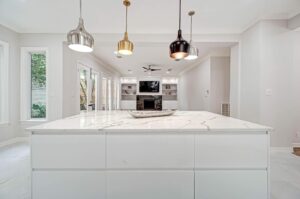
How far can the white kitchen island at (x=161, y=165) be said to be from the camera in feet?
4.51

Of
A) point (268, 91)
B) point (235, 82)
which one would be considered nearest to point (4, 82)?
point (235, 82)

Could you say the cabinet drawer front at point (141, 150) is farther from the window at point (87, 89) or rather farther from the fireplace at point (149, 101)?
the fireplace at point (149, 101)

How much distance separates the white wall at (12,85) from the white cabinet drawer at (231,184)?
4.13 meters

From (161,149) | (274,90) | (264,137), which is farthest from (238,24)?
(161,149)

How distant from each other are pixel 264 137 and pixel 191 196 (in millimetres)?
774

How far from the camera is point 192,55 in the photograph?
8.26ft

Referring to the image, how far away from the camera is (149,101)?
11.2 meters

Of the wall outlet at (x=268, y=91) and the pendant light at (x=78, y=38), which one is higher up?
the pendant light at (x=78, y=38)

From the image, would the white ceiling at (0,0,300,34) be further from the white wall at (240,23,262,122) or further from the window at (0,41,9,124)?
the window at (0,41,9,124)

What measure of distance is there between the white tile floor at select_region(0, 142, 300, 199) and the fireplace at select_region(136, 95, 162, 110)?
7977 millimetres

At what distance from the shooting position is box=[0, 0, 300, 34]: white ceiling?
2748mm

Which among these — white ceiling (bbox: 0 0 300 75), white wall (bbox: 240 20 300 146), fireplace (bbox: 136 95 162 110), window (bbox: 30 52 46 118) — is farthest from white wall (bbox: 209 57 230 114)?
fireplace (bbox: 136 95 162 110)

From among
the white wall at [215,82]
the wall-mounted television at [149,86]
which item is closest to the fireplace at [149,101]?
the wall-mounted television at [149,86]

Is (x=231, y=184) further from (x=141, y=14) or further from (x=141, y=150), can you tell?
(x=141, y=14)
